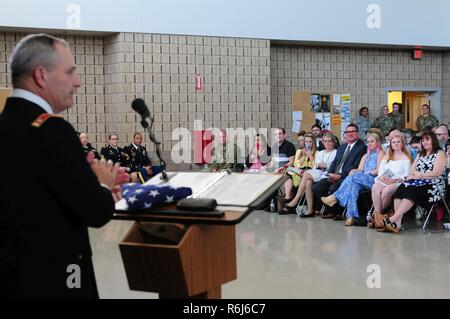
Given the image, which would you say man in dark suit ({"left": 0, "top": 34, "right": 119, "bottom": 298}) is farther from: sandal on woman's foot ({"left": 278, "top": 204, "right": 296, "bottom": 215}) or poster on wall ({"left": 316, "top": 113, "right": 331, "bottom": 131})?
poster on wall ({"left": 316, "top": 113, "right": 331, "bottom": 131})

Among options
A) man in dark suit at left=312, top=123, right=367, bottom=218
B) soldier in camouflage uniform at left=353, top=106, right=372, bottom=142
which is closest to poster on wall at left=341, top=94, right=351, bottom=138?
soldier in camouflage uniform at left=353, top=106, right=372, bottom=142

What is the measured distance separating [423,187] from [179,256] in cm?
571

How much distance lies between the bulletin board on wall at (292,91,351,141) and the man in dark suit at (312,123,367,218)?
4.81m

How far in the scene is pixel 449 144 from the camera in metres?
8.73

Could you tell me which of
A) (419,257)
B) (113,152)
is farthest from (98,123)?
(419,257)

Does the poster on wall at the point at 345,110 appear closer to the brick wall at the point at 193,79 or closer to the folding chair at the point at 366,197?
the brick wall at the point at 193,79

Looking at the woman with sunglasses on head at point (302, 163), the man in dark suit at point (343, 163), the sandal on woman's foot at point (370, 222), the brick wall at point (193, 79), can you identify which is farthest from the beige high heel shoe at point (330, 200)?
the brick wall at point (193, 79)

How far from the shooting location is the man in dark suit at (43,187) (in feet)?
6.75

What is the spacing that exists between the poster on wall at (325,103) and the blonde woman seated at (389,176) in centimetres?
618

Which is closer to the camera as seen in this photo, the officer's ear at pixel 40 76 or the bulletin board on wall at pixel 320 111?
the officer's ear at pixel 40 76

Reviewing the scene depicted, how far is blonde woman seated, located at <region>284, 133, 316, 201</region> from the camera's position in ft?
32.4

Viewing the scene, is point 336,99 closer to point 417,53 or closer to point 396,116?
point 396,116

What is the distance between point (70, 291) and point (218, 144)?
9.58 meters

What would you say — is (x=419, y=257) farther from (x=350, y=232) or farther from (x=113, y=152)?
(x=113, y=152)
